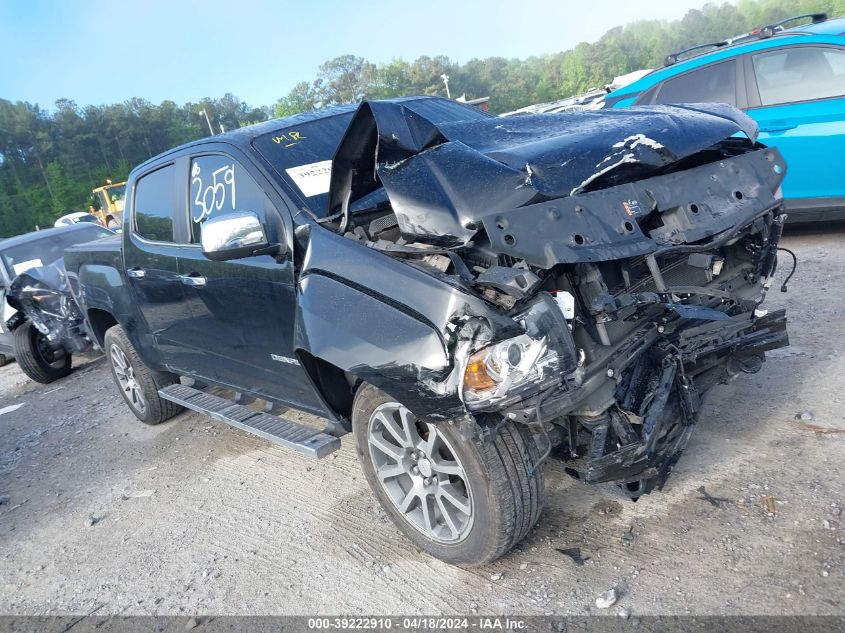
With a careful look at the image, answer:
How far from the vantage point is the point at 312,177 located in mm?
3412

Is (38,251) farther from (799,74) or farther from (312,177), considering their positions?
(799,74)

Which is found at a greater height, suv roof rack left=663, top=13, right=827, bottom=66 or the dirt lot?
suv roof rack left=663, top=13, right=827, bottom=66

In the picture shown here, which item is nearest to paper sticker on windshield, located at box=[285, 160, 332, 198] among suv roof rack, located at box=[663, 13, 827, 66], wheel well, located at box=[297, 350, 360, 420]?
wheel well, located at box=[297, 350, 360, 420]

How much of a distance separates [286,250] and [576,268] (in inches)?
56.2

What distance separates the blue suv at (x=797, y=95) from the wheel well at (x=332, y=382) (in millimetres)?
4639

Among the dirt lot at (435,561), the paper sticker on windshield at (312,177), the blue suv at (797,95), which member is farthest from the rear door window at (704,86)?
the paper sticker on windshield at (312,177)

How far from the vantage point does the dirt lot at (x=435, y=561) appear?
251 centimetres

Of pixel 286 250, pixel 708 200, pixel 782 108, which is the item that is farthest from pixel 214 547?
pixel 782 108

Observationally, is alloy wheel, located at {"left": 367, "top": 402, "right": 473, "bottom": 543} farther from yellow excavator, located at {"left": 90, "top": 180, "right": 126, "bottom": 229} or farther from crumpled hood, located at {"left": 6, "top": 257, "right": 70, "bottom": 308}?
yellow excavator, located at {"left": 90, "top": 180, "right": 126, "bottom": 229}

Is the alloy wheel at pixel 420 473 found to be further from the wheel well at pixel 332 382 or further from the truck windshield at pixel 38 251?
the truck windshield at pixel 38 251

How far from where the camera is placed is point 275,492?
12.8 feet

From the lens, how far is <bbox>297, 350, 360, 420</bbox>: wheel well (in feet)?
10.4

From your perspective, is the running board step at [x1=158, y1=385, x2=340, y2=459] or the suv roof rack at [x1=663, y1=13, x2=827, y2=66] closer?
the running board step at [x1=158, y1=385, x2=340, y2=459]

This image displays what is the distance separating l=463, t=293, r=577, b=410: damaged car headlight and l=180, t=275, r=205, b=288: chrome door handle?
218cm
